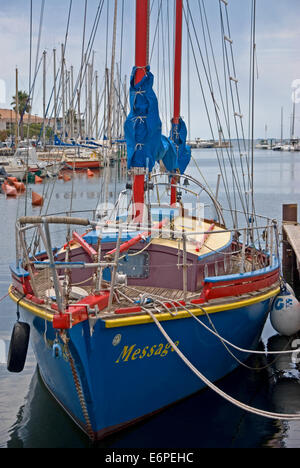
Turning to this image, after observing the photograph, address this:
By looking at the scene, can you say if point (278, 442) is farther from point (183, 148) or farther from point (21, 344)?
point (183, 148)

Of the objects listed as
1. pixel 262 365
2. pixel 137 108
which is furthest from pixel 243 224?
pixel 137 108

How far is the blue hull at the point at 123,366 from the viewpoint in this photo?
7859 millimetres

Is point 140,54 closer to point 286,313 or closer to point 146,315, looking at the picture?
point 146,315

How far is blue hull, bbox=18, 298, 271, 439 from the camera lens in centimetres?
786

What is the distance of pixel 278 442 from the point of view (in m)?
8.78

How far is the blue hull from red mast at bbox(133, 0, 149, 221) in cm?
250

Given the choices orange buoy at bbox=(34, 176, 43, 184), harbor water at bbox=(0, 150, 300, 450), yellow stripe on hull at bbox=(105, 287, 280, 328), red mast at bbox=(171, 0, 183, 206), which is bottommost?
harbor water at bbox=(0, 150, 300, 450)

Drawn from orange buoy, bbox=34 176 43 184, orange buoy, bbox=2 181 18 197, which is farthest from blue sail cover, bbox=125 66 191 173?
orange buoy, bbox=34 176 43 184

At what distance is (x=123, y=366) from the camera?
8156 millimetres

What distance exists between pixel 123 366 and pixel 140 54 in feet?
17.8

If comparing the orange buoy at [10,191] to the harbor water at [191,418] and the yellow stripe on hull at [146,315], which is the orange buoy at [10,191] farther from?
the yellow stripe on hull at [146,315]

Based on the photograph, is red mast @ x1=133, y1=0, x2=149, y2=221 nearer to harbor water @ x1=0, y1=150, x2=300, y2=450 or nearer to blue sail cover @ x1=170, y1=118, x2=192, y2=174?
harbor water @ x1=0, y1=150, x2=300, y2=450

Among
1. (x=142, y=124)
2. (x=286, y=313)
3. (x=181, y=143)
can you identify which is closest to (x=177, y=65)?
(x=181, y=143)
